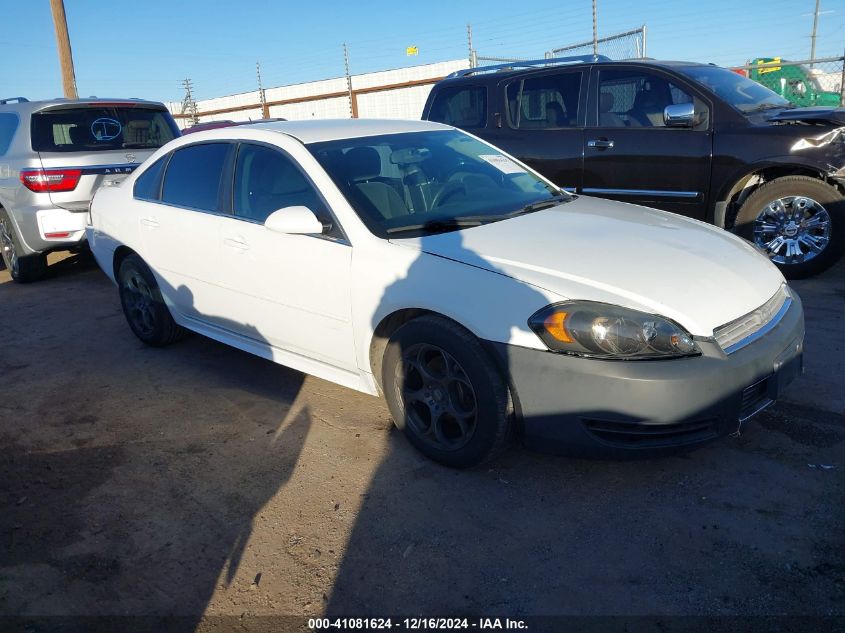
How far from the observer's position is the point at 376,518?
9.41 feet

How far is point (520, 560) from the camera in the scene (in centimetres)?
255

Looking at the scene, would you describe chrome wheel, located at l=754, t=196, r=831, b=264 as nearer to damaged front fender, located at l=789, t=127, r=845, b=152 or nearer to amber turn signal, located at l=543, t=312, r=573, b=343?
damaged front fender, located at l=789, t=127, r=845, b=152

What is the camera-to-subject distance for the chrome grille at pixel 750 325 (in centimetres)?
278

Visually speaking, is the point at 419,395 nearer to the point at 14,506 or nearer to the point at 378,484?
the point at 378,484

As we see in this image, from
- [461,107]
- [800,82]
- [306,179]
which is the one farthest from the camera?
[800,82]

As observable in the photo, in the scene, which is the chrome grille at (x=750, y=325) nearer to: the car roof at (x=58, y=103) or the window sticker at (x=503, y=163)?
the window sticker at (x=503, y=163)

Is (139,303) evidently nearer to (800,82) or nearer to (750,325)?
(750,325)

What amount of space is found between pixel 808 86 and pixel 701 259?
11111 mm

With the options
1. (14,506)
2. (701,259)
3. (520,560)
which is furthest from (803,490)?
(14,506)

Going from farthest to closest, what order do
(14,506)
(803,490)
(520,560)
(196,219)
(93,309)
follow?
(93,309) < (196,219) < (14,506) < (803,490) < (520,560)

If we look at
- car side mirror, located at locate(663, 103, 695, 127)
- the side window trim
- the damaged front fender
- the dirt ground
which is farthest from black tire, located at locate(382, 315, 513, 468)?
the damaged front fender

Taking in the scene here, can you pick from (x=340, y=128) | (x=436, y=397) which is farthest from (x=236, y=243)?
(x=436, y=397)

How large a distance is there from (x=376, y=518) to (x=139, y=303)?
10.1 ft

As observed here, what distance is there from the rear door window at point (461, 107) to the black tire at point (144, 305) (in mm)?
3724
